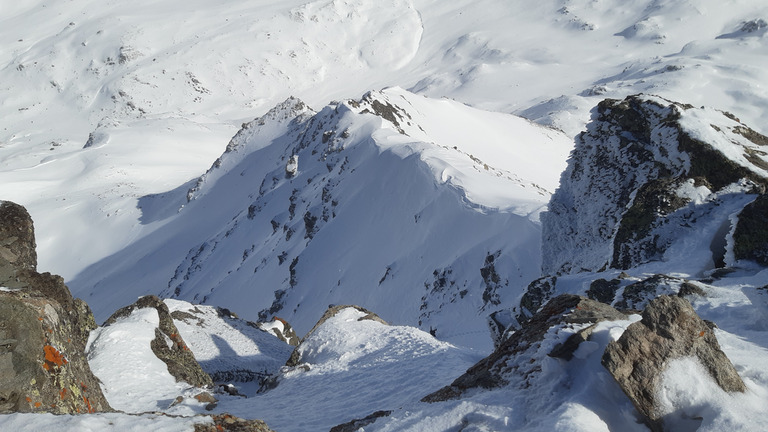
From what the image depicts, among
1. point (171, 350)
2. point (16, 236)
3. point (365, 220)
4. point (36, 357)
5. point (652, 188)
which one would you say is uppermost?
point (16, 236)

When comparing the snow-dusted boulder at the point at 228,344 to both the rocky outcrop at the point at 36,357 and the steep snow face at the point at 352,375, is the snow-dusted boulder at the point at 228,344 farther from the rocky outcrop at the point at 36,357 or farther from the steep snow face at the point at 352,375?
Result: the rocky outcrop at the point at 36,357

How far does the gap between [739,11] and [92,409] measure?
13067 cm

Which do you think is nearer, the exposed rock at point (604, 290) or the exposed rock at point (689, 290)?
the exposed rock at point (689, 290)

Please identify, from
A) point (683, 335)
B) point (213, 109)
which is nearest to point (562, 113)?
point (213, 109)

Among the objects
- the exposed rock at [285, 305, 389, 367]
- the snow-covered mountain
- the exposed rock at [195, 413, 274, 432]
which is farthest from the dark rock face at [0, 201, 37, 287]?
the exposed rock at [195, 413, 274, 432]

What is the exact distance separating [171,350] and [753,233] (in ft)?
52.0

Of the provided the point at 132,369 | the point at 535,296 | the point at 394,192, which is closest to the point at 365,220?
the point at 394,192

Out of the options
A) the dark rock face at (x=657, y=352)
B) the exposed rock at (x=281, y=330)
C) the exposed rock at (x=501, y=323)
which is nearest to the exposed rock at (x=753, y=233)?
the exposed rock at (x=501, y=323)

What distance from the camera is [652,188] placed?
15.7 meters

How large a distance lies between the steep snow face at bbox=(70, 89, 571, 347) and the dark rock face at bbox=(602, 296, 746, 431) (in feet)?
49.2

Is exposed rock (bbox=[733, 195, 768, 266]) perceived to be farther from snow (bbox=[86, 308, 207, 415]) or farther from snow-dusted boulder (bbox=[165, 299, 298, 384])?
snow-dusted boulder (bbox=[165, 299, 298, 384])

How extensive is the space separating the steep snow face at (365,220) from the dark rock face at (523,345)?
42.7 feet

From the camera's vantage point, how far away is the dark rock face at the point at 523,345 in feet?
26.5

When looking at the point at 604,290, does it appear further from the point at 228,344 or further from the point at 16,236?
the point at 228,344
